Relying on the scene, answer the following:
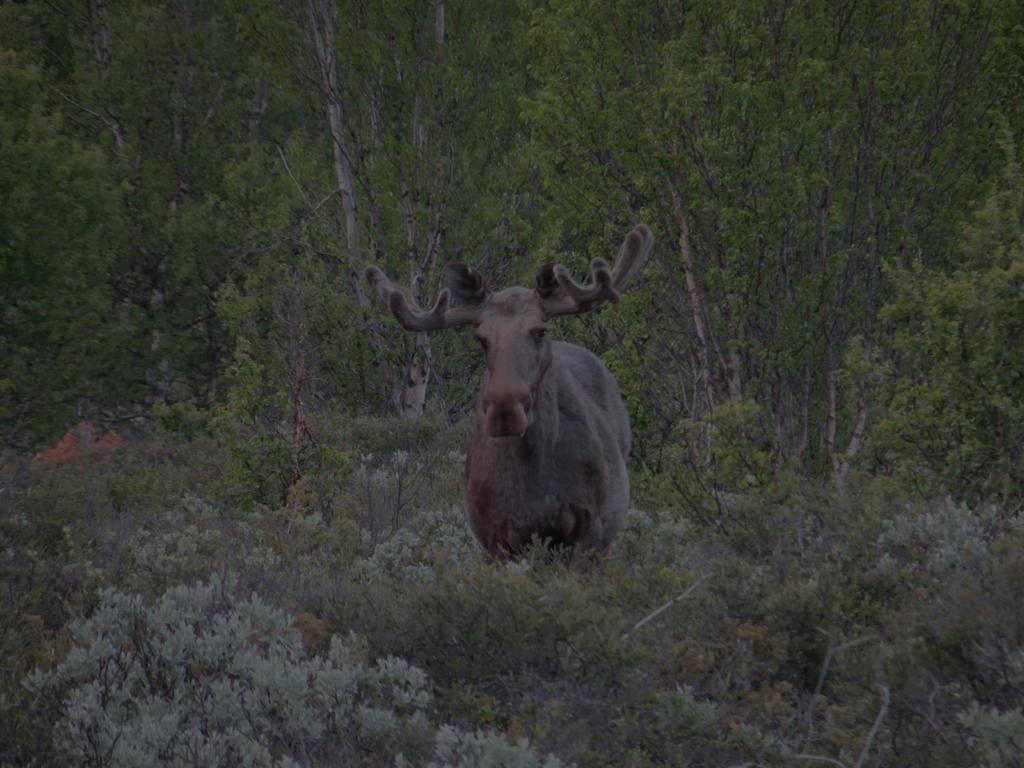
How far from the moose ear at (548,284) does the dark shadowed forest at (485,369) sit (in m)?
1.58

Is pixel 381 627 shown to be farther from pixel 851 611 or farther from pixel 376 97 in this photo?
pixel 376 97

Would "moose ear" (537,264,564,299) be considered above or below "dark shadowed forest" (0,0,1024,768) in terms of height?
above

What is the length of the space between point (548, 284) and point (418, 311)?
0.96m

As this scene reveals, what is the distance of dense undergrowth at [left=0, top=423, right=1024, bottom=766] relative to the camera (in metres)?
4.14

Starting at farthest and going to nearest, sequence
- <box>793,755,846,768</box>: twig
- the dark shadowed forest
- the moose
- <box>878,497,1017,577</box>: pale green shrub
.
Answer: the moose → <box>878,497,1017,577</box>: pale green shrub → the dark shadowed forest → <box>793,755,846,768</box>: twig

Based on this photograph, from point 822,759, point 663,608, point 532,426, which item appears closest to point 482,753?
point 822,759

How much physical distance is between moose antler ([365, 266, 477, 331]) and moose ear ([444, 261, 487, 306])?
0.05 metres

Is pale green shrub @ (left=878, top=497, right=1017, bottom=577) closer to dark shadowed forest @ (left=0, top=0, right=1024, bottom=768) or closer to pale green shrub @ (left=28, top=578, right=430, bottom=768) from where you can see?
dark shadowed forest @ (left=0, top=0, right=1024, bottom=768)

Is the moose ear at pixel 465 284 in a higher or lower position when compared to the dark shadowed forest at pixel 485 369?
higher

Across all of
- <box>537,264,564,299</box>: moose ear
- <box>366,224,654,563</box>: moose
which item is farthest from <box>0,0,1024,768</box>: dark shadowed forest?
<box>537,264,564,299</box>: moose ear

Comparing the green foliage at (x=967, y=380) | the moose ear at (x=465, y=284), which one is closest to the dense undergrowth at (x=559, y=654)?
the green foliage at (x=967, y=380)

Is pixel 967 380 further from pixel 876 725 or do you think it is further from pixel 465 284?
pixel 876 725

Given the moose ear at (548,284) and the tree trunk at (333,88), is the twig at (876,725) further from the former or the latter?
the tree trunk at (333,88)

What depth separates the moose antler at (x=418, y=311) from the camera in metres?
7.14
